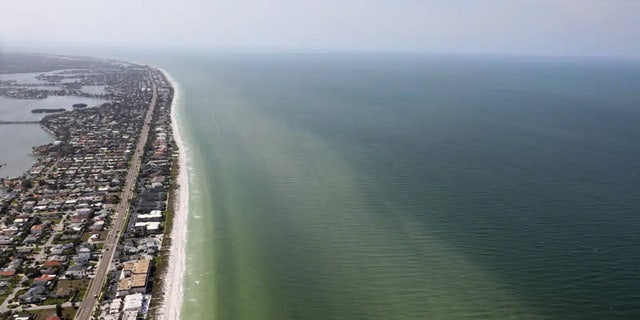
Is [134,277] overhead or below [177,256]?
below

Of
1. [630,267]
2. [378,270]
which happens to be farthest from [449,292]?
[630,267]

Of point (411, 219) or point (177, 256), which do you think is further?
point (411, 219)

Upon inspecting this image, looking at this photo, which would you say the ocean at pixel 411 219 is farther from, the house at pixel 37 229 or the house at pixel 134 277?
the house at pixel 37 229

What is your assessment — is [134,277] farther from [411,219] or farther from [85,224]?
[411,219]

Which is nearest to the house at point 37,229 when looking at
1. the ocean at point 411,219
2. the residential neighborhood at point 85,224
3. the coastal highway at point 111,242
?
the residential neighborhood at point 85,224

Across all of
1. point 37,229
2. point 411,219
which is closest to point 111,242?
point 37,229

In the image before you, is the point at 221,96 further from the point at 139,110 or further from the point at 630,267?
the point at 630,267

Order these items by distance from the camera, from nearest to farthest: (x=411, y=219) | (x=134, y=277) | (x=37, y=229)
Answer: (x=134, y=277) → (x=37, y=229) → (x=411, y=219)

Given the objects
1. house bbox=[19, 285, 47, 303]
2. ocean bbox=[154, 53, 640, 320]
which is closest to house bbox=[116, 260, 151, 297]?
ocean bbox=[154, 53, 640, 320]

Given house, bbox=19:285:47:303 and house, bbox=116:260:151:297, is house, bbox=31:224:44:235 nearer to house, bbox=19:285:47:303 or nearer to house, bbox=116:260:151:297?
house, bbox=19:285:47:303
